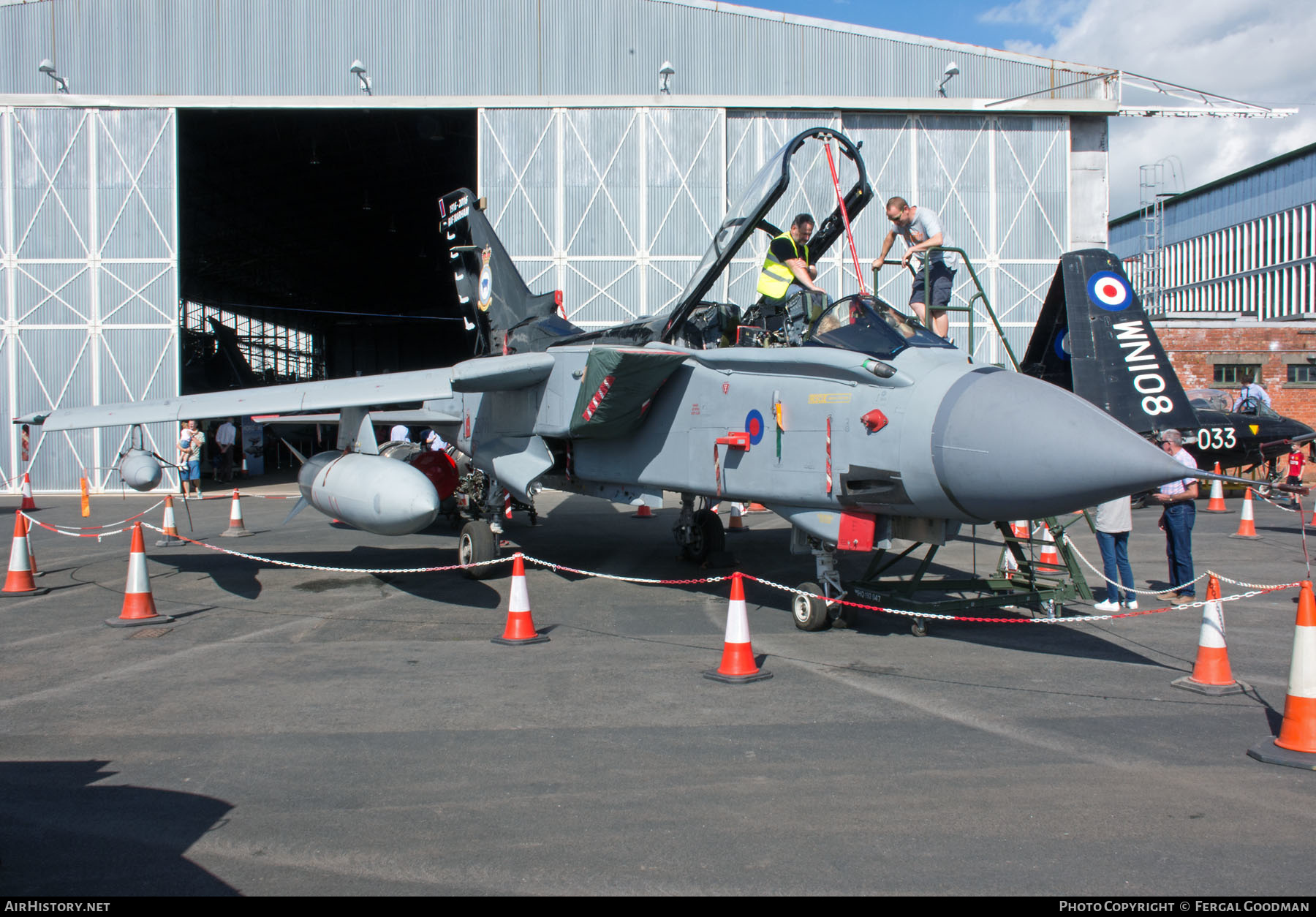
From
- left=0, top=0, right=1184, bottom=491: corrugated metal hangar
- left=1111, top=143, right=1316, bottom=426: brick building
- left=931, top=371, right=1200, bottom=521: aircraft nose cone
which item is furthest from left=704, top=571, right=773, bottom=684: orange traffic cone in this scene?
left=1111, top=143, right=1316, bottom=426: brick building

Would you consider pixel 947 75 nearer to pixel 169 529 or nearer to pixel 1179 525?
pixel 1179 525

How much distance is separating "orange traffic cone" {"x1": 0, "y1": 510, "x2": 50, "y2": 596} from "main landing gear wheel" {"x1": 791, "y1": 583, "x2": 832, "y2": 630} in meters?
8.18

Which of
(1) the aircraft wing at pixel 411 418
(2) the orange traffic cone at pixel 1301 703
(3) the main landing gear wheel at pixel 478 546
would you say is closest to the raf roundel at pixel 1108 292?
(2) the orange traffic cone at pixel 1301 703

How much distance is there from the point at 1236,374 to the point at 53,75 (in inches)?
1340

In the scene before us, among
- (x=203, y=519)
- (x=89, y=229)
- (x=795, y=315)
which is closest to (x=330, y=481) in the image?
(x=795, y=315)

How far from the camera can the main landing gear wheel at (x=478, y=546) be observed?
10.5 metres

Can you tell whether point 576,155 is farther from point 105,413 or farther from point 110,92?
point 105,413

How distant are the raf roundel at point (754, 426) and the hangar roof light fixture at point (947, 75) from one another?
57.8 ft

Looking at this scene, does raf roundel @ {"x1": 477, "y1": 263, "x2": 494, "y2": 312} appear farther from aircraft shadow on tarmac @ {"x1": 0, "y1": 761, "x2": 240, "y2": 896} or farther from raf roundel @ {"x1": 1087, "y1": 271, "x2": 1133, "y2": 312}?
aircraft shadow on tarmac @ {"x1": 0, "y1": 761, "x2": 240, "y2": 896}

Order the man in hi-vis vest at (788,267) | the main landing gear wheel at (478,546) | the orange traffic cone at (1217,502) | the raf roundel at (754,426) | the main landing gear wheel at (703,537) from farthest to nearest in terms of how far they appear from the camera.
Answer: the orange traffic cone at (1217,502)
the main landing gear wheel at (703,537)
the main landing gear wheel at (478,546)
the man in hi-vis vest at (788,267)
the raf roundel at (754,426)

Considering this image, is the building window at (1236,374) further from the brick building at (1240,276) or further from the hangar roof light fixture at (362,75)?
the hangar roof light fixture at (362,75)

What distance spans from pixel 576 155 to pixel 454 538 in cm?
1132

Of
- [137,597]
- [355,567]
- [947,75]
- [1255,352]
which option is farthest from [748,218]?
[1255,352]

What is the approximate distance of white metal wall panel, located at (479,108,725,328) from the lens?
21.6 metres
